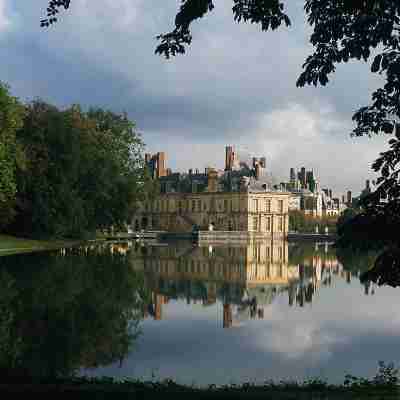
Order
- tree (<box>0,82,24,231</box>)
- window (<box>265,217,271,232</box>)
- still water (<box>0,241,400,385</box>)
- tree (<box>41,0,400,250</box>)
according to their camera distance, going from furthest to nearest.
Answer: window (<box>265,217,271,232</box>), tree (<box>0,82,24,231</box>), still water (<box>0,241,400,385</box>), tree (<box>41,0,400,250</box>)

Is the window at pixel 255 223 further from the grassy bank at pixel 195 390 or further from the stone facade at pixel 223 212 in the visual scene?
the grassy bank at pixel 195 390

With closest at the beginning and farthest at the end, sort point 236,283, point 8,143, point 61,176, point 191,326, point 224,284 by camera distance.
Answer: point 191,326 < point 224,284 < point 236,283 < point 8,143 < point 61,176

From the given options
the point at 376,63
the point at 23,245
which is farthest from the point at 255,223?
the point at 376,63

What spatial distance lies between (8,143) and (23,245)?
546 cm

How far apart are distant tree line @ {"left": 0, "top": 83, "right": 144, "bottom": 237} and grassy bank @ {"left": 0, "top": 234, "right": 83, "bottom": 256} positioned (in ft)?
2.03

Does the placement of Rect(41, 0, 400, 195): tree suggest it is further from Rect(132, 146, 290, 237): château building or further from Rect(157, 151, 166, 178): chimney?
Rect(157, 151, 166, 178): chimney

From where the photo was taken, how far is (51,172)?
34.2 metres

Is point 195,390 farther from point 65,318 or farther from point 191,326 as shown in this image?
point 65,318

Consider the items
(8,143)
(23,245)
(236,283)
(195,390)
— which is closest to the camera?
(195,390)

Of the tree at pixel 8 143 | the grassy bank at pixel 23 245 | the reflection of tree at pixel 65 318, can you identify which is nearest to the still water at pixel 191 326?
the reflection of tree at pixel 65 318

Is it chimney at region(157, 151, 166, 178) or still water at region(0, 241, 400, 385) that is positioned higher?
chimney at region(157, 151, 166, 178)

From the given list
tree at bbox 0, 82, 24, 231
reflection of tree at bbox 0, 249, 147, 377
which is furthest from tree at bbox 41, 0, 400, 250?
tree at bbox 0, 82, 24, 231

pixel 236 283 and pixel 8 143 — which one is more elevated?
pixel 8 143

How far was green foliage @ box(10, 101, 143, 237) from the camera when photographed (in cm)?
3334
